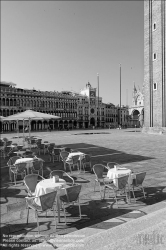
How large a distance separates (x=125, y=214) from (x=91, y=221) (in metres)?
0.78

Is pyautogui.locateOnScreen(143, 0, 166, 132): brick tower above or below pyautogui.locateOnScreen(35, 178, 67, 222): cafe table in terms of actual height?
above

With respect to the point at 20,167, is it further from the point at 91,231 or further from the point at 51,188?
the point at 91,231

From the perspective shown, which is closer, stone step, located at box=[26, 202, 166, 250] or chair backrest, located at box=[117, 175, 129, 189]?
stone step, located at box=[26, 202, 166, 250]

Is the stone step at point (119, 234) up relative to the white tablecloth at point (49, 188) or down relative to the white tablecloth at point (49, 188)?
down

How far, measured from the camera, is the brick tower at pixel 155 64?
99.7 feet

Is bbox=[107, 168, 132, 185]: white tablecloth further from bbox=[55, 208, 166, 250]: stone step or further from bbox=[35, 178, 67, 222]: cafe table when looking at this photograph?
bbox=[55, 208, 166, 250]: stone step

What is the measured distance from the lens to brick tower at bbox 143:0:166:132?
99.7ft

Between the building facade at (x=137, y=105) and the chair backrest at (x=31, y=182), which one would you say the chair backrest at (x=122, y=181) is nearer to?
the chair backrest at (x=31, y=182)

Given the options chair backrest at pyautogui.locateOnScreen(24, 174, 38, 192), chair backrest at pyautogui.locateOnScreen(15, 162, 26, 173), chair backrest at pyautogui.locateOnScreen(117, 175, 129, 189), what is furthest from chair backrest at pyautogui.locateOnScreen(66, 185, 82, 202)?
chair backrest at pyautogui.locateOnScreen(15, 162, 26, 173)

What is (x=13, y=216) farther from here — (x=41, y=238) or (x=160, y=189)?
(x=160, y=189)

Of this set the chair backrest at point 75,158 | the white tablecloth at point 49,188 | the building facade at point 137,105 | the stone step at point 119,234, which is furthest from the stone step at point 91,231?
the building facade at point 137,105

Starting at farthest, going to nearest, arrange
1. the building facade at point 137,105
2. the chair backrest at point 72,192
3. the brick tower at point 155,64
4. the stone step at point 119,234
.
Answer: the building facade at point 137,105
the brick tower at point 155,64
the chair backrest at point 72,192
the stone step at point 119,234

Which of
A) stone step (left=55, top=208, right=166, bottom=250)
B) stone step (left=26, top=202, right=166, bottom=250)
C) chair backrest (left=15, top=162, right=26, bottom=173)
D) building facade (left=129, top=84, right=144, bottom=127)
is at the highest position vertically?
building facade (left=129, top=84, right=144, bottom=127)

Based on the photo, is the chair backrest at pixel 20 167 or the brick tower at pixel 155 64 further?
the brick tower at pixel 155 64
